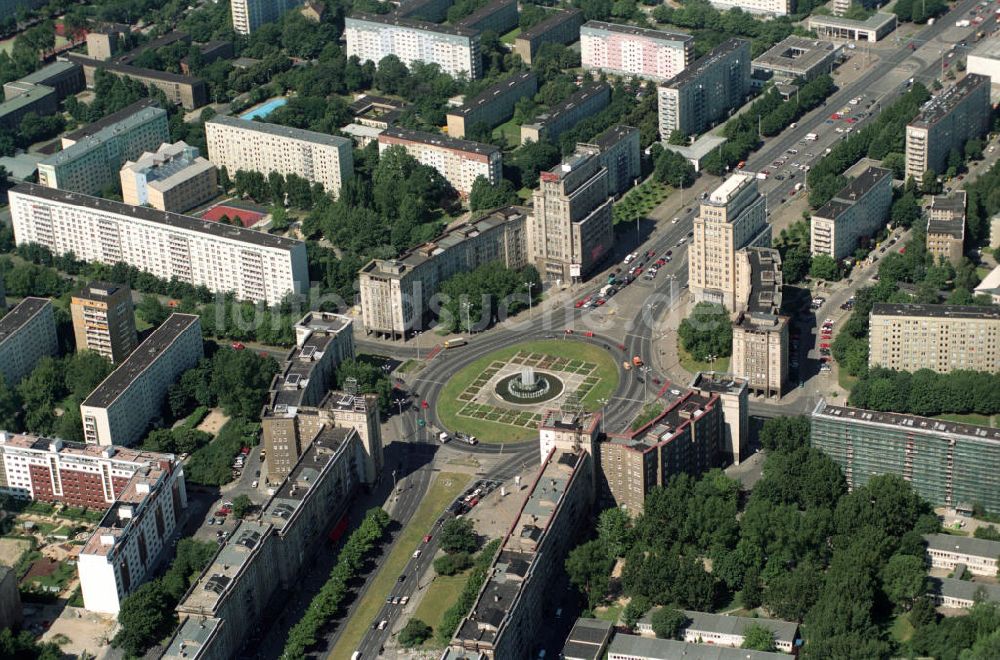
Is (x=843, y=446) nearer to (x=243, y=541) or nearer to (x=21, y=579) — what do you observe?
(x=243, y=541)

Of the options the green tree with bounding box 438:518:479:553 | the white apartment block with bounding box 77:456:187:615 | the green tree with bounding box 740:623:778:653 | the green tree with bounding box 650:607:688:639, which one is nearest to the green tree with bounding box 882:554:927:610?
the green tree with bounding box 740:623:778:653

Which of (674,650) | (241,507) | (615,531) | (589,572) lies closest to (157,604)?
(241,507)

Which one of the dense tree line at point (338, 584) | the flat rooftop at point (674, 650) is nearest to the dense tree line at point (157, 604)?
the dense tree line at point (338, 584)

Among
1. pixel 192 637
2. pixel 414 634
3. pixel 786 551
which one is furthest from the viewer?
pixel 786 551

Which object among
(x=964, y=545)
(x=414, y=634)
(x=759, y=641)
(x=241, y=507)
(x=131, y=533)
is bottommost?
(x=414, y=634)

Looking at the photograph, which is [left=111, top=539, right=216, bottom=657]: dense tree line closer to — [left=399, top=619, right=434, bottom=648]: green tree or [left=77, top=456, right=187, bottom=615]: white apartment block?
[left=77, top=456, right=187, bottom=615]: white apartment block

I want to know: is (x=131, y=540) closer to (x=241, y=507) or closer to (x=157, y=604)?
(x=157, y=604)

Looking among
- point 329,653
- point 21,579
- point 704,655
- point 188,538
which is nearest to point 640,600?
point 704,655
